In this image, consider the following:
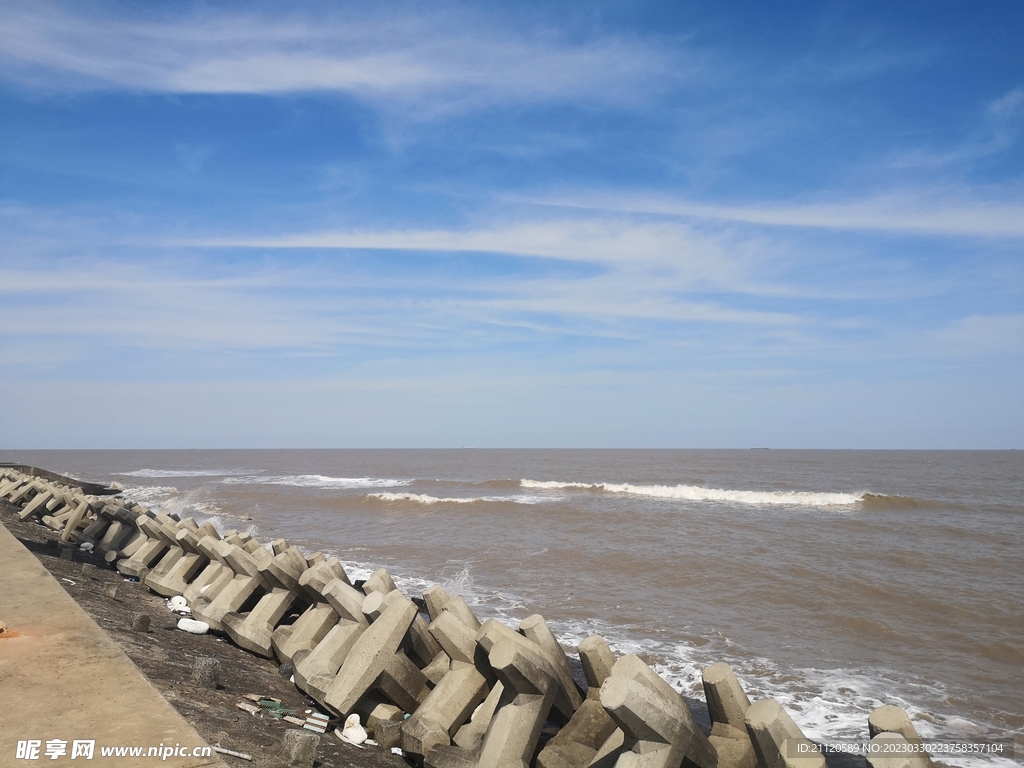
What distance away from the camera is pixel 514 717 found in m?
4.53

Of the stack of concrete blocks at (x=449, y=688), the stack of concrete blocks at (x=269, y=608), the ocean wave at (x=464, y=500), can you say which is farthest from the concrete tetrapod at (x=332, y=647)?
the ocean wave at (x=464, y=500)

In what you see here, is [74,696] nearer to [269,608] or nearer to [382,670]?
[382,670]

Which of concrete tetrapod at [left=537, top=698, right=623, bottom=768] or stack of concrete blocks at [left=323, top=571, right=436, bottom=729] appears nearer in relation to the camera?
concrete tetrapod at [left=537, top=698, right=623, bottom=768]

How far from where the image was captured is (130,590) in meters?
8.84

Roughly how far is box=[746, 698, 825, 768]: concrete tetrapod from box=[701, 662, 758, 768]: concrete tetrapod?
185mm

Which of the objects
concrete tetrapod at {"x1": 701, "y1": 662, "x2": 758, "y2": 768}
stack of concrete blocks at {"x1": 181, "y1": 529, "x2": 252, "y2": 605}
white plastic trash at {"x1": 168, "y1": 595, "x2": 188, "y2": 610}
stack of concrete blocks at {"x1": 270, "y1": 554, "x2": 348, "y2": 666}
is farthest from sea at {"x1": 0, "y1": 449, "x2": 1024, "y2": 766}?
white plastic trash at {"x1": 168, "y1": 595, "x2": 188, "y2": 610}

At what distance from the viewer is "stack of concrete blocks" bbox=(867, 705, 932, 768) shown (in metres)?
3.54

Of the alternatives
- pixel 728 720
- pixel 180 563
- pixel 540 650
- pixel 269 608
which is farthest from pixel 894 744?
pixel 180 563

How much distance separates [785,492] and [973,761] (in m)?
33.0

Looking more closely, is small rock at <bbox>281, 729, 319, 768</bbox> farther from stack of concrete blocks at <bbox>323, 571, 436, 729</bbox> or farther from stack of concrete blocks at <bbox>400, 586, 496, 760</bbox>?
stack of concrete blocks at <bbox>323, 571, 436, 729</bbox>

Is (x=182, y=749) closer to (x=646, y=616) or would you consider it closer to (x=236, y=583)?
(x=236, y=583)

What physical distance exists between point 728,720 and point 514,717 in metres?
1.38

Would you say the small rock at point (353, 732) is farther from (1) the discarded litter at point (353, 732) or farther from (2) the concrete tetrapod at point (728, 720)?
(2) the concrete tetrapod at point (728, 720)

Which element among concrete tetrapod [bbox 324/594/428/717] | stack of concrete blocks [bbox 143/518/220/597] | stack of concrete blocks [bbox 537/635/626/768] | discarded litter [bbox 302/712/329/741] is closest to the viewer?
stack of concrete blocks [bbox 537/635/626/768]
